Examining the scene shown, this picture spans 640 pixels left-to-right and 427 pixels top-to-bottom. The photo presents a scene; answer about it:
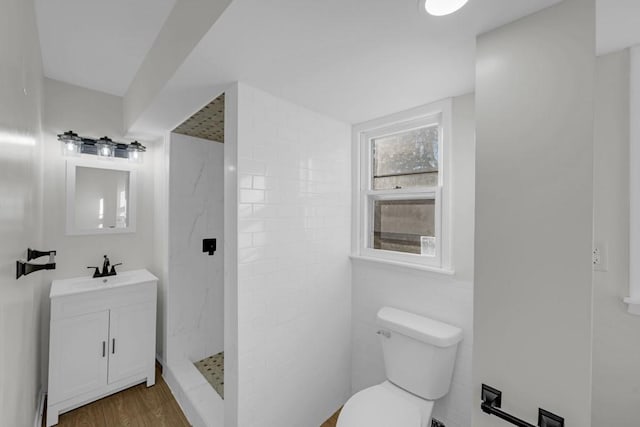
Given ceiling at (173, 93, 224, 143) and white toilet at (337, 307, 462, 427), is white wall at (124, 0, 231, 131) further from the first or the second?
white toilet at (337, 307, 462, 427)

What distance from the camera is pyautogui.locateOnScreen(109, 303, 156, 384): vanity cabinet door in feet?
7.02

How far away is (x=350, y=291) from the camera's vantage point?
7.44ft

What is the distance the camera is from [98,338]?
207 cm

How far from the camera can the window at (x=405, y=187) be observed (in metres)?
1.80

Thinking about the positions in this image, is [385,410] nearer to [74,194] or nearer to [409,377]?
[409,377]

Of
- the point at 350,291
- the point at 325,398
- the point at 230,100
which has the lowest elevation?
the point at 325,398

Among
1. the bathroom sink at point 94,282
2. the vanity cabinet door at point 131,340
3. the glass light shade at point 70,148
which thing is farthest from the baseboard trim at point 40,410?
the glass light shade at point 70,148

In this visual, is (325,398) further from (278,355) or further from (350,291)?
(350,291)

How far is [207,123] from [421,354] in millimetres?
2281

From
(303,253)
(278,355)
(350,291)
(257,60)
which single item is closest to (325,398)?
(278,355)

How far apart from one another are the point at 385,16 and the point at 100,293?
8.59 ft

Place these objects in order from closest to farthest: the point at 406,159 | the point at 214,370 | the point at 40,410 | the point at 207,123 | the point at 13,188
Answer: the point at 13,188 → the point at 40,410 → the point at 406,159 → the point at 207,123 → the point at 214,370

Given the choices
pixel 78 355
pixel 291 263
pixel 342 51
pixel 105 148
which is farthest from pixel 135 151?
pixel 342 51

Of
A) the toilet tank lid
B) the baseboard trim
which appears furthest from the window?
the baseboard trim
